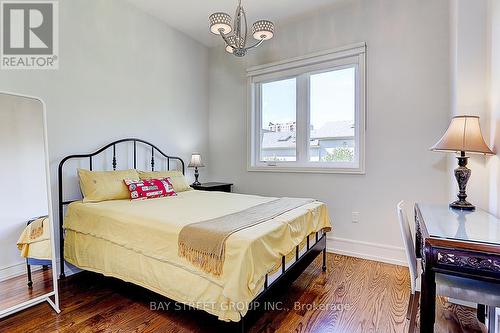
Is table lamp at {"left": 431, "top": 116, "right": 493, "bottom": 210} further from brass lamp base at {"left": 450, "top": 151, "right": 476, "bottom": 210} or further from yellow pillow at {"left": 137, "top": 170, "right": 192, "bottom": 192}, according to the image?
yellow pillow at {"left": 137, "top": 170, "right": 192, "bottom": 192}

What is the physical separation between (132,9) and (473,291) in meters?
4.13

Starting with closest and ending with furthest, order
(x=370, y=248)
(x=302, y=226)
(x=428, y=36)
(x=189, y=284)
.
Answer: (x=189, y=284)
(x=302, y=226)
(x=428, y=36)
(x=370, y=248)

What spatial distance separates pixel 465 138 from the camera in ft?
5.97

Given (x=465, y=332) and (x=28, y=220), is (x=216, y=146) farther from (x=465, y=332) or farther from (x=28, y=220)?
(x=465, y=332)

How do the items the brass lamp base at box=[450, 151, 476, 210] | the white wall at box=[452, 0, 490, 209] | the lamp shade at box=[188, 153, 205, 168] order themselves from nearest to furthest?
1. the brass lamp base at box=[450, 151, 476, 210]
2. the white wall at box=[452, 0, 490, 209]
3. the lamp shade at box=[188, 153, 205, 168]

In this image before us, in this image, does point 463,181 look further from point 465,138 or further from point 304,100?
point 304,100

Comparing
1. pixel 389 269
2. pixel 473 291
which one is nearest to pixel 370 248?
pixel 389 269

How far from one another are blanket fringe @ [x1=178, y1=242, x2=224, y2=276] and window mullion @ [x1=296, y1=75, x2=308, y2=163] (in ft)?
7.61

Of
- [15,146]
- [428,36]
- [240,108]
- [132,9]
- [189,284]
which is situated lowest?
[189,284]

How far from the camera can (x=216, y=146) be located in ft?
14.5

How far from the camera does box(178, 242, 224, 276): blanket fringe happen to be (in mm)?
1531

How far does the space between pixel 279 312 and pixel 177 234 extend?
985 mm

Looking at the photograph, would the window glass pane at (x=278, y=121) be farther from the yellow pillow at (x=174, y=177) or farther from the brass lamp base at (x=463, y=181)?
the brass lamp base at (x=463, y=181)

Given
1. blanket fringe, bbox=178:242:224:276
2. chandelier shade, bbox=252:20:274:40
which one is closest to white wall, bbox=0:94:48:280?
blanket fringe, bbox=178:242:224:276
